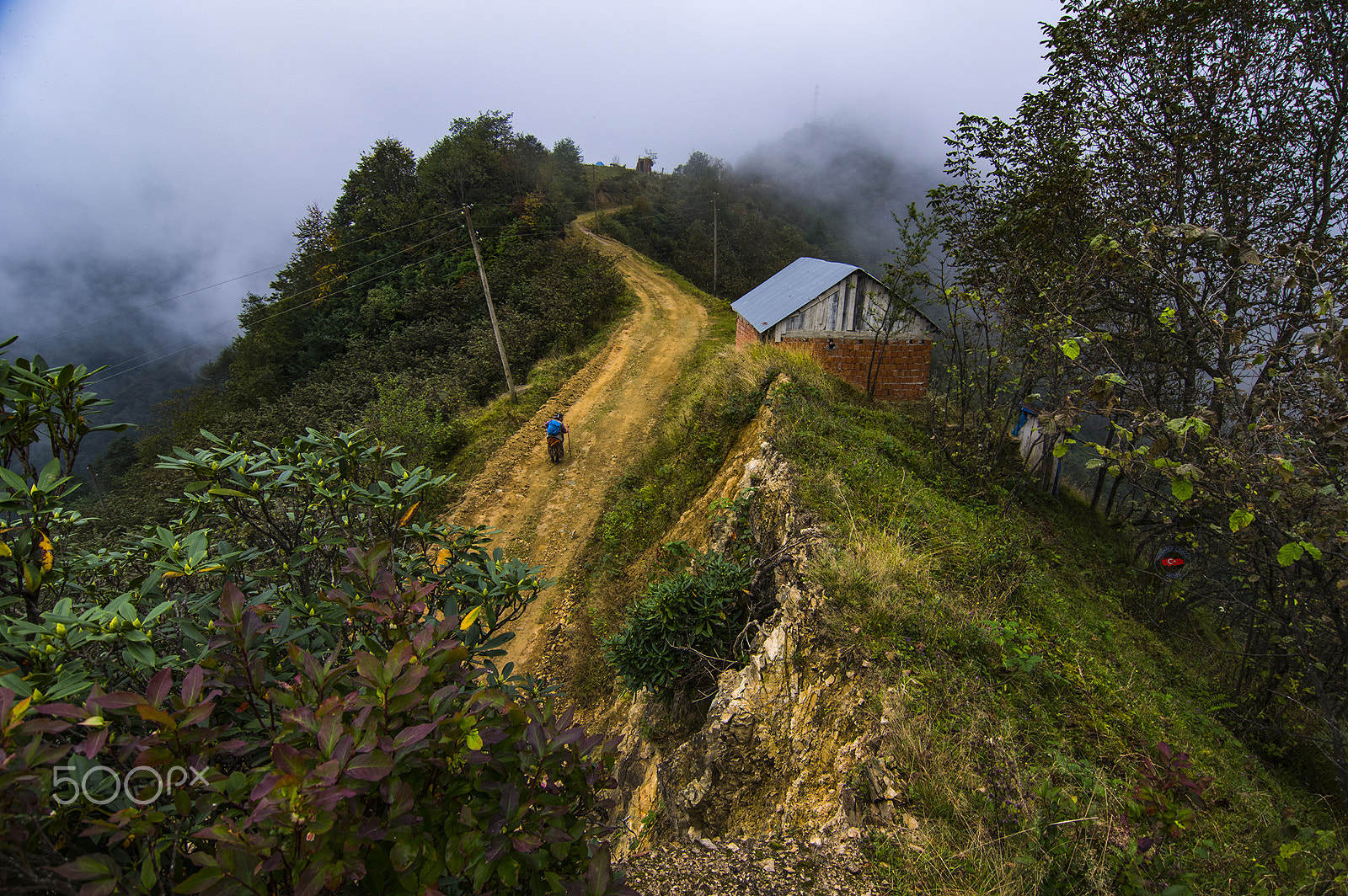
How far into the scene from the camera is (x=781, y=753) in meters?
4.12

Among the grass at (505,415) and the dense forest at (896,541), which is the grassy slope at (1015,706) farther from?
the grass at (505,415)

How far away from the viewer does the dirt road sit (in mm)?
10625

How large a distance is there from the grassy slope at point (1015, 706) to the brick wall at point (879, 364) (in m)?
5.05

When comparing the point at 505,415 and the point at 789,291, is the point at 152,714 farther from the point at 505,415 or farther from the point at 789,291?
the point at 789,291

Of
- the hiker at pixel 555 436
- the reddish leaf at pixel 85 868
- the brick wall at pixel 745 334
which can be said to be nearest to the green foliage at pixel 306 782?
the reddish leaf at pixel 85 868

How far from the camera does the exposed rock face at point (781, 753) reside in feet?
11.5

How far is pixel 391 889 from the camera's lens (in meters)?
1.55

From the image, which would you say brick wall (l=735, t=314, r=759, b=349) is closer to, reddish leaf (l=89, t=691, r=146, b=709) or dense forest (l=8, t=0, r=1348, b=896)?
dense forest (l=8, t=0, r=1348, b=896)

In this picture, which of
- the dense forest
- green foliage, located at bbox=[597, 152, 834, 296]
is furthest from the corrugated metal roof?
green foliage, located at bbox=[597, 152, 834, 296]

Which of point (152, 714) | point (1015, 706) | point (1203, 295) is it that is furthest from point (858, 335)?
point (152, 714)

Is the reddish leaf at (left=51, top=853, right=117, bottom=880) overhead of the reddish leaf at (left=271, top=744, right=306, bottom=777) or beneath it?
beneath

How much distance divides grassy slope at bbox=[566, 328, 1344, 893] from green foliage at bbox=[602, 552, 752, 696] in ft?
3.42

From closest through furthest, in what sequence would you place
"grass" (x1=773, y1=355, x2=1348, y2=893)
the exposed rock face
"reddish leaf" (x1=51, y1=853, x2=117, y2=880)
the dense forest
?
"reddish leaf" (x1=51, y1=853, x2=117, y2=880) → the dense forest → "grass" (x1=773, y1=355, x2=1348, y2=893) → the exposed rock face

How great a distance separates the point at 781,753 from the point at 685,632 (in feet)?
4.84
